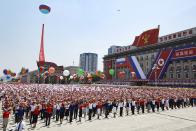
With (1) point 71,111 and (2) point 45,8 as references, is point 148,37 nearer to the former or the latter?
(2) point 45,8

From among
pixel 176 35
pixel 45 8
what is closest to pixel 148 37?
pixel 176 35

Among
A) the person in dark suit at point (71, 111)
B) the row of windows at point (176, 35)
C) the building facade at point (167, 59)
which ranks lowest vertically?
the person in dark suit at point (71, 111)

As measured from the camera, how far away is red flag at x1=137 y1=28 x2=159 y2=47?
89188 millimetres

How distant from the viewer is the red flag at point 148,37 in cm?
8919

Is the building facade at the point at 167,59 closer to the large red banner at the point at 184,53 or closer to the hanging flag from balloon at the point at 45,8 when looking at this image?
the large red banner at the point at 184,53

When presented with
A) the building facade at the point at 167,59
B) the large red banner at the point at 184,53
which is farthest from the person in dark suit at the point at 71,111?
the large red banner at the point at 184,53

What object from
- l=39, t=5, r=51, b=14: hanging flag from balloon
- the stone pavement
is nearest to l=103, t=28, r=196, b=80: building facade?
l=39, t=5, r=51, b=14: hanging flag from balloon

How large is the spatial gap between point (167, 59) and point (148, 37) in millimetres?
17922

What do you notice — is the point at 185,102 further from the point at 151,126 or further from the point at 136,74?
the point at 136,74

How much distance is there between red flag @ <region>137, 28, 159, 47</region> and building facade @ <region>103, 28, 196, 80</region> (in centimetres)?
197

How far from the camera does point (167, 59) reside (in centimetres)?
7875

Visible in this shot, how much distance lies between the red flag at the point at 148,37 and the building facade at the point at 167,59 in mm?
1971

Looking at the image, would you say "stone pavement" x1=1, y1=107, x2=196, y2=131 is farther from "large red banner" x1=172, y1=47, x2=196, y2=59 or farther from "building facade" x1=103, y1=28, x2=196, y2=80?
"large red banner" x1=172, y1=47, x2=196, y2=59

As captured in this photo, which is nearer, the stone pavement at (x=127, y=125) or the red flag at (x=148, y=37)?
the stone pavement at (x=127, y=125)
